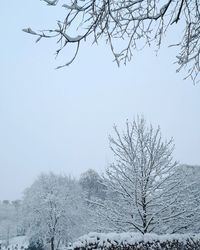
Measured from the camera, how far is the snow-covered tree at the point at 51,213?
33.5 metres

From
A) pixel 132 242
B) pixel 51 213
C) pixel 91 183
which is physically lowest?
pixel 132 242

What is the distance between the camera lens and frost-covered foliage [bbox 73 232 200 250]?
8906 mm

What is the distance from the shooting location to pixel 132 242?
9.18m

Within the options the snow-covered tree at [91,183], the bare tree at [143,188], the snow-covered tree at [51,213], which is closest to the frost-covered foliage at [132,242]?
the bare tree at [143,188]

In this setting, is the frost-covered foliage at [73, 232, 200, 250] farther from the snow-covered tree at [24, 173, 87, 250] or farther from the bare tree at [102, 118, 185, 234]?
the snow-covered tree at [24, 173, 87, 250]

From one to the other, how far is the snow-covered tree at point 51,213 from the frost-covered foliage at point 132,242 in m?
23.2

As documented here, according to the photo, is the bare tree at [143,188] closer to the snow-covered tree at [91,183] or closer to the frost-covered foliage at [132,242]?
the frost-covered foliage at [132,242]

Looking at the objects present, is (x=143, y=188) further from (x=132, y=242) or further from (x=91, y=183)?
(x=91, y=183)

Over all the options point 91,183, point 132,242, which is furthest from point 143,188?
point 91,183

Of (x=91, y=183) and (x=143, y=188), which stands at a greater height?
(x=91, y=183)

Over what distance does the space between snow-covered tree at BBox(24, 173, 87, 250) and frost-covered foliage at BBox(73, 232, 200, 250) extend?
76.3ft

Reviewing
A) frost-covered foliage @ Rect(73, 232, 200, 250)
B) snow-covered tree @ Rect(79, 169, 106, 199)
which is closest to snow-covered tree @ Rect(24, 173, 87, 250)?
snow-covered tree @ Rect(79, 169, 106, 199)

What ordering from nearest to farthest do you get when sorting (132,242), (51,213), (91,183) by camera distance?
(132,242)
(51,213)
(91,183)

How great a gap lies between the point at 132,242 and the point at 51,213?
2632cm
